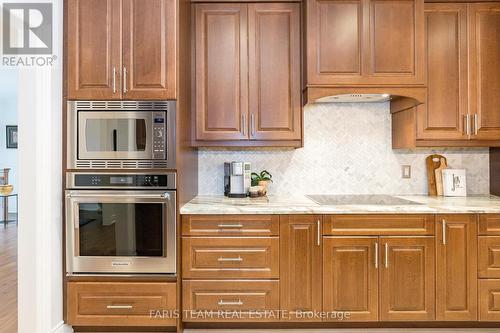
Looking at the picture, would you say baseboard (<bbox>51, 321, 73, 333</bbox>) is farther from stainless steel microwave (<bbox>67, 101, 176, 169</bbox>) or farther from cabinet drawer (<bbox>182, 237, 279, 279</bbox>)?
stainless steel microwave (<bbox>67, 101, 176, 169</bbox>)

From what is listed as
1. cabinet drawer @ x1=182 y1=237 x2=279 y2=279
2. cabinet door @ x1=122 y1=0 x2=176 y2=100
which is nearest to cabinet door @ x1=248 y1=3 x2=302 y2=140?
cabinet door @ x1=122 y1=0 x2=176 y2=100

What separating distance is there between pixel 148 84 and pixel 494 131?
254 cm

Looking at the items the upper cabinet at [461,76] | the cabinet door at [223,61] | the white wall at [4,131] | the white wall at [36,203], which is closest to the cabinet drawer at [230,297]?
the white wall at [36,203]

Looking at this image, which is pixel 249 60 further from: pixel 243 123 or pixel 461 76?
pixel 461 76

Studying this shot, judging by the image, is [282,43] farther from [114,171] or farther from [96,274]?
[96,274]

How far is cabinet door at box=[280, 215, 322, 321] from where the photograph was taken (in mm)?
2146

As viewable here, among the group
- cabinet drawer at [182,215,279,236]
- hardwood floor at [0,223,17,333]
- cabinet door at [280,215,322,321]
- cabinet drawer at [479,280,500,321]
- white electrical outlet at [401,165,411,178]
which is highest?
white electrical outlet at [401,165,411,178]

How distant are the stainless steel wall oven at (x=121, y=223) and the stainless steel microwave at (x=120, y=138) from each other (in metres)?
0.08

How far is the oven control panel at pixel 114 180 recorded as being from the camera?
81.6 inches

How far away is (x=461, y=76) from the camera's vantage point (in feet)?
8.11

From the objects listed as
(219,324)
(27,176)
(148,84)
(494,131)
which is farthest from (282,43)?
(219,324)

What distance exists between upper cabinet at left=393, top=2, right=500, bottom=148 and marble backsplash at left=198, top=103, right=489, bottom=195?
14.0 inches

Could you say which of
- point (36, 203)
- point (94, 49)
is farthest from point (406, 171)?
point (36, 203)

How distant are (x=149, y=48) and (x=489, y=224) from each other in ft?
8.09
